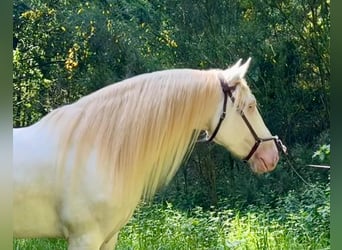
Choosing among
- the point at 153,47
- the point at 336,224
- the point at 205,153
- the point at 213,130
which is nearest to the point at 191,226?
the point at 205,153

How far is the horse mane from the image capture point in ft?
4.62

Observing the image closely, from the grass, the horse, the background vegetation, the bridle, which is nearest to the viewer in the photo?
the horse

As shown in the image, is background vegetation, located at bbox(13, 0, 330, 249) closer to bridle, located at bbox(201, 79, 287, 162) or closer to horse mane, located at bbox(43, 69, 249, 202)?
bridle, located at bbox(201, 79, 287, 162)

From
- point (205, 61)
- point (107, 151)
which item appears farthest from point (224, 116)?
point (205, 61)

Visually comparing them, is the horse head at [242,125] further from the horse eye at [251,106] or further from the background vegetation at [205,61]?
the background vegetation at [205,61]

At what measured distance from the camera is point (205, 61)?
3.66m

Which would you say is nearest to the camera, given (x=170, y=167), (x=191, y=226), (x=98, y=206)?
(x=98, y=206)

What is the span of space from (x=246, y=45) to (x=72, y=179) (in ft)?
8.29

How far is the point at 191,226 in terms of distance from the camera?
3.21 metres

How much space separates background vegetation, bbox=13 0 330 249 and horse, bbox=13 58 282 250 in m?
2.01

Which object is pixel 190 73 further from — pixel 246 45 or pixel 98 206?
pixel 246 45

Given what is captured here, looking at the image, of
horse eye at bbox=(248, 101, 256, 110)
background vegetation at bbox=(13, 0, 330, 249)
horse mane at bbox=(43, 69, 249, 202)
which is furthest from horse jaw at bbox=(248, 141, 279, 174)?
background vegetation at bbox=(13, 0, 330, 249)

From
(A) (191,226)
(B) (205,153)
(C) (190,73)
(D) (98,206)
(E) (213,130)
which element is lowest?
(A) (191,226)

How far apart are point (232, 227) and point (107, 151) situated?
2.01 meters
